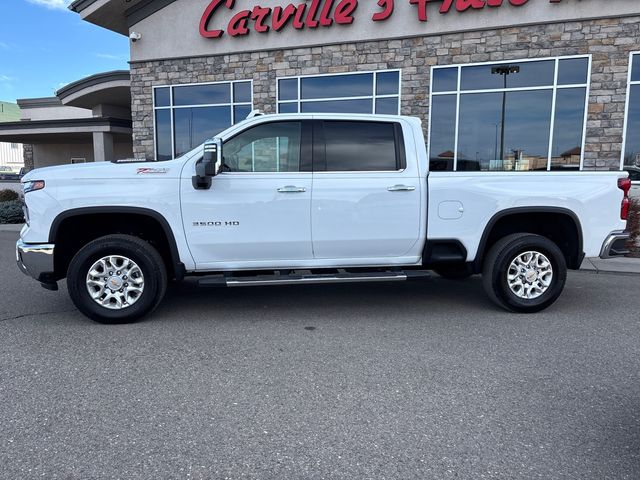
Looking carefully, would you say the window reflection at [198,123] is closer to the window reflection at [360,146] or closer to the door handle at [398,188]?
the window reflection at [360,146]

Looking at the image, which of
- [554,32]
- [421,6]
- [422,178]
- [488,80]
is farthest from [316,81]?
[422,178]

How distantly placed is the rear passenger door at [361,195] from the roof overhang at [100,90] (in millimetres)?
14782

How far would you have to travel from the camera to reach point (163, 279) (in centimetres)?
503

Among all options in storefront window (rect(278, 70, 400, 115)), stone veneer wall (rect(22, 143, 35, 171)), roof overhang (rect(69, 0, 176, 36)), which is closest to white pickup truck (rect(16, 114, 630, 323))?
storefront window (rect(278, 70, 400, 115))

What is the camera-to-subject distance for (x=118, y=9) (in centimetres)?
1478

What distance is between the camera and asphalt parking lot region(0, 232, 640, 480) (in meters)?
2.72

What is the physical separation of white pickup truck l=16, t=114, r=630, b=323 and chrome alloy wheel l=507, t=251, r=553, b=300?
0.04 feet

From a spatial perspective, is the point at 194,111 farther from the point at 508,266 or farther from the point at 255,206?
the point at 508,266

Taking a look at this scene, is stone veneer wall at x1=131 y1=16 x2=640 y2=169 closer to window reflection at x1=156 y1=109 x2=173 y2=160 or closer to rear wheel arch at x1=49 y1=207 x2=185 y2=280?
window reflection at x1=156 y1=109 x2=173 y2=160

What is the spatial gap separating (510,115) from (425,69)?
239 cm

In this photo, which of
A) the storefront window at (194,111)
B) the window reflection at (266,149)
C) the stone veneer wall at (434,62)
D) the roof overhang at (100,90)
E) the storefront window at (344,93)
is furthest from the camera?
the roof overhang at (100,90)

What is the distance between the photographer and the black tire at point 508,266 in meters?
5.39

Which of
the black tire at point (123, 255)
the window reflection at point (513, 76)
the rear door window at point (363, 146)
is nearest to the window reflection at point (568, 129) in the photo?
the window reflection at point (513, 76)

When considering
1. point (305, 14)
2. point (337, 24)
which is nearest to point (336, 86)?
point (337, 24)
